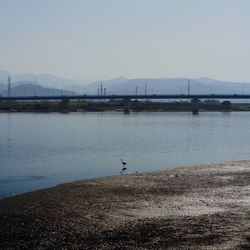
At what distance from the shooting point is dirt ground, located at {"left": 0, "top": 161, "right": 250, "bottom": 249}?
1132 cm

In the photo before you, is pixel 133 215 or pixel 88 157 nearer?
pixel 133 215

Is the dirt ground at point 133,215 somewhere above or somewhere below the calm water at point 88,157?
above

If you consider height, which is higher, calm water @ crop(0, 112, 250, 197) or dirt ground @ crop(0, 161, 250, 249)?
dirt ground @ crop(0, 161, 250, 249)

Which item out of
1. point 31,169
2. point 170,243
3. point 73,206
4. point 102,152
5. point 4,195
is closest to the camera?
point 170,243

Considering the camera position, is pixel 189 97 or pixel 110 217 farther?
pixel 189 97

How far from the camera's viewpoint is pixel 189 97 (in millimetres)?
140750

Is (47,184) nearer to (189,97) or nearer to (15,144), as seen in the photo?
(15,144)

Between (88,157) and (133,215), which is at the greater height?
(133,215)

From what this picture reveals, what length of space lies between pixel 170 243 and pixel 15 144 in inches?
1298

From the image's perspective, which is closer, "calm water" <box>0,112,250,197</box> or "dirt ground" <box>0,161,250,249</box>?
"dirt ground" <box>0,161,250,249</box>

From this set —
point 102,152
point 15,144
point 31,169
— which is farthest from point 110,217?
point 15,144

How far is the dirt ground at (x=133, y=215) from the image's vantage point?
11320mm

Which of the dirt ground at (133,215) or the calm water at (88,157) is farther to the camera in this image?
the calm water at (88,157)

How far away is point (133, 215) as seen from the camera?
13930 millimetres
